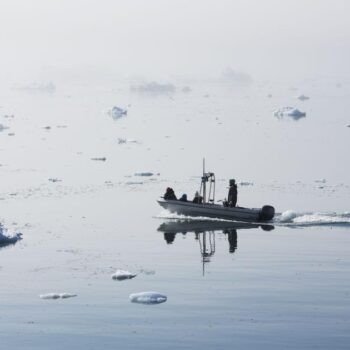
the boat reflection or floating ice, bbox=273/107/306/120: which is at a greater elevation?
floating ice, bbox=273/107/306/120

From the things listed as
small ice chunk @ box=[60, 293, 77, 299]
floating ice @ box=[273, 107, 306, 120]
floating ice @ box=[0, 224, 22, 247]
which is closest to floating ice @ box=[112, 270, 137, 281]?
small ice chunk @ box=[60, 293, 77, 299]

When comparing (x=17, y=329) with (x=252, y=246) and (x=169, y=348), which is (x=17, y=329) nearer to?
(x=169, y=348)

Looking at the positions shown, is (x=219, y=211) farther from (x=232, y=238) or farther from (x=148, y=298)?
(x=148, y=298)

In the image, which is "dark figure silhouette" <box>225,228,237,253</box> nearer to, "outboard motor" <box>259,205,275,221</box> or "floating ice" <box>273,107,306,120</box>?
"outboard motor" <box>259,205,275,221</box>

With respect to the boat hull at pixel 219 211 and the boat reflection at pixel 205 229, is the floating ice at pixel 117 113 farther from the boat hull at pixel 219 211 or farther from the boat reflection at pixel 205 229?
the boat reflection at pixel 205 229

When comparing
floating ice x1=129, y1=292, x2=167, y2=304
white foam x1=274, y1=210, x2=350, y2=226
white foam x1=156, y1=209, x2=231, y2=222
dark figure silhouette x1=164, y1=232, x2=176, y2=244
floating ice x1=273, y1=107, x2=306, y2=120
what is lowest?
floating ice x1=129, y1=292, x2=167, y2=304

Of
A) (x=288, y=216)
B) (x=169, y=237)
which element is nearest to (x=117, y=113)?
(x=288, y=216)

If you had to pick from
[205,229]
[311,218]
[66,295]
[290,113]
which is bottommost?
[66,295]
